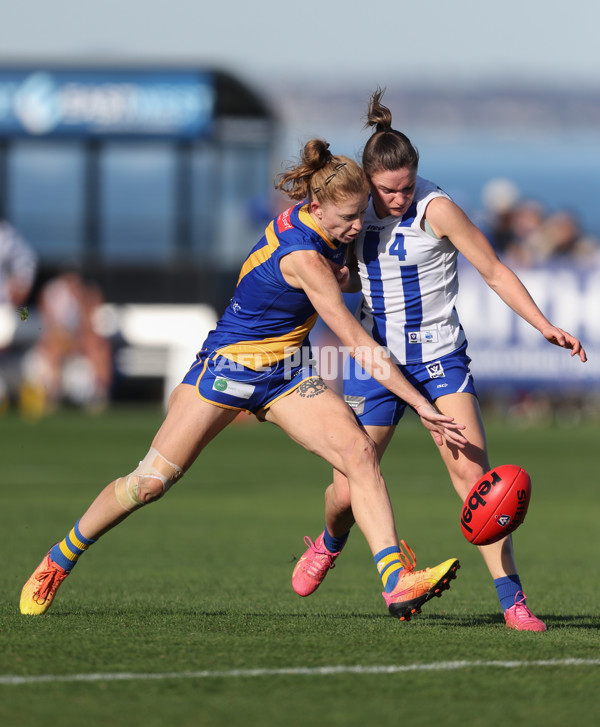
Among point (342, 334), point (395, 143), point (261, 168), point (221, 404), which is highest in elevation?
point (395, 143)

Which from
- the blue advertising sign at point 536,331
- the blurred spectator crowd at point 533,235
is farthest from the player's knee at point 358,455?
the blurred spectator crowd at point 533,235

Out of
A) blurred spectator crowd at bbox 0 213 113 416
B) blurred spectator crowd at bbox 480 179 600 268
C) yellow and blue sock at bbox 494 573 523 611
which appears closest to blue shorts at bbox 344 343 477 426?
yellow and blue sock at bbox 494 573 523 611

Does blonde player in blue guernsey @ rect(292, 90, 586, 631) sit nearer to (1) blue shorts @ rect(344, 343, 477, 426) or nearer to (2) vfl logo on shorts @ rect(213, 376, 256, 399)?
(1) blue shorts @ rect(344, 343, 477, 426)

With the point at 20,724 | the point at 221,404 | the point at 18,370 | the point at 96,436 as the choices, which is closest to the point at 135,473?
the point at 221,404

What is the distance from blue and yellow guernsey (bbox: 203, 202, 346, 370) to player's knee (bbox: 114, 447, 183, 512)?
21.4 inches

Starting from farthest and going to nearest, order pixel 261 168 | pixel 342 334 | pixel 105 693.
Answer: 1. pixel 261 168
2. pixel 342 334
3. pixel 105 693

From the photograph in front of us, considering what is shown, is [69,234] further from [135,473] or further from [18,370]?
[135,473]

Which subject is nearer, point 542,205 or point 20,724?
point 20,724

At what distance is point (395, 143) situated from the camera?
18.3 ft

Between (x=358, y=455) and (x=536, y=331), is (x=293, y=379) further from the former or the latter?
(x=536, y=331)

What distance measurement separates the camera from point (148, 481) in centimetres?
571

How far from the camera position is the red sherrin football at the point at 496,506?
5.55m

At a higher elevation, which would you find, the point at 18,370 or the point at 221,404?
the point at 221,404

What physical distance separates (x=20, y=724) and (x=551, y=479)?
11.9 m
